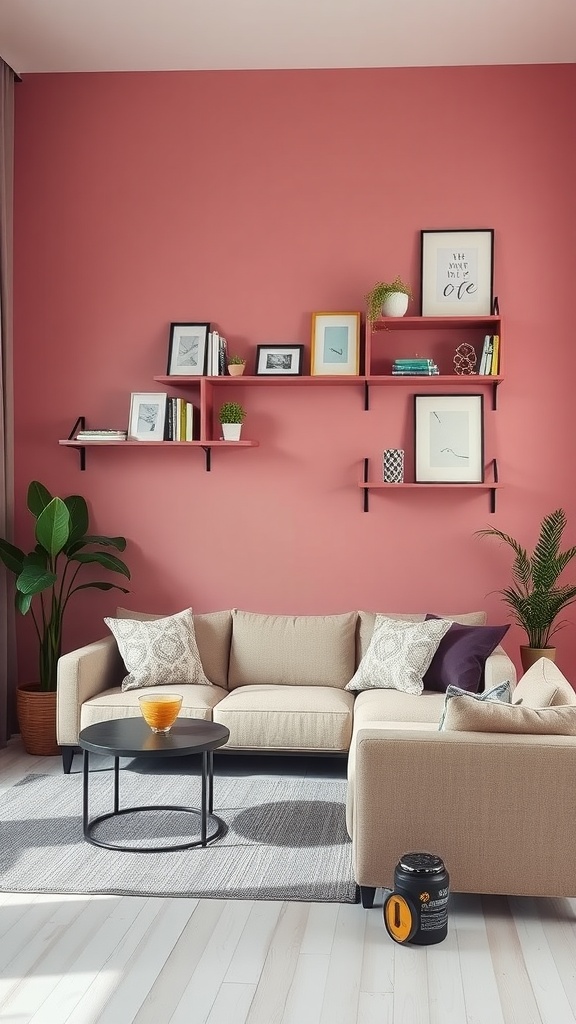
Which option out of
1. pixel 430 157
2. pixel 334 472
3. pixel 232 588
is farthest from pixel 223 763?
pixel 430 157

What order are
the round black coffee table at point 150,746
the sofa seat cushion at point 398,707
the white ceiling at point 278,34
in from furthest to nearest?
the white ceiling at point 278,34, the sofa seat cushion at point 398,707, the round black coffee table at point 150,746

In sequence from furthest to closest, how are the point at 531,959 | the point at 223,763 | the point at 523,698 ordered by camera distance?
the point at 223,763 → the point at 523,698 → the point at 531,959

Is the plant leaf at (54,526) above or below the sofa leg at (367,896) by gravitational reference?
above

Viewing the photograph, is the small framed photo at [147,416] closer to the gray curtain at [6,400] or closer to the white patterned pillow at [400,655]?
the gray curtain at [6,400]

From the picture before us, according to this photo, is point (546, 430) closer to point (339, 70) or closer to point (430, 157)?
point (430, 157)

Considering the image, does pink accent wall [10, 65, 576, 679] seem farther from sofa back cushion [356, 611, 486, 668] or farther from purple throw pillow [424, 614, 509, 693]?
purple throw pillow [424, 614, 509, 693]

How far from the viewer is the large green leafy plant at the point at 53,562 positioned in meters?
4.76

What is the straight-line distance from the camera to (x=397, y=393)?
5.13 metres

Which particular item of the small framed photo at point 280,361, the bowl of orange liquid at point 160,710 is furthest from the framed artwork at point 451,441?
the bowl of orange liquid at point 160,710

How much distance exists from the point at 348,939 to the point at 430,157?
3870 mm

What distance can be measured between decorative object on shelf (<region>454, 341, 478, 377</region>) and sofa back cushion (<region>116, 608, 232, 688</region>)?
172cm

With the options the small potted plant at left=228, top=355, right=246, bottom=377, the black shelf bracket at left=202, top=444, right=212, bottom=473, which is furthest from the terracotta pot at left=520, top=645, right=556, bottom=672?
the small potted plant at left=228, top=355, right=246, bottom=377

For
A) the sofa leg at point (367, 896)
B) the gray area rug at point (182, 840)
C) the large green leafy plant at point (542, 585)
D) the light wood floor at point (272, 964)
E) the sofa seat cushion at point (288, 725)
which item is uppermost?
the large green leafy plant at point (542, 585)

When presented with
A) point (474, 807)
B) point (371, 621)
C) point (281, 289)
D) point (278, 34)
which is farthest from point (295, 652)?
point (278, 34)
